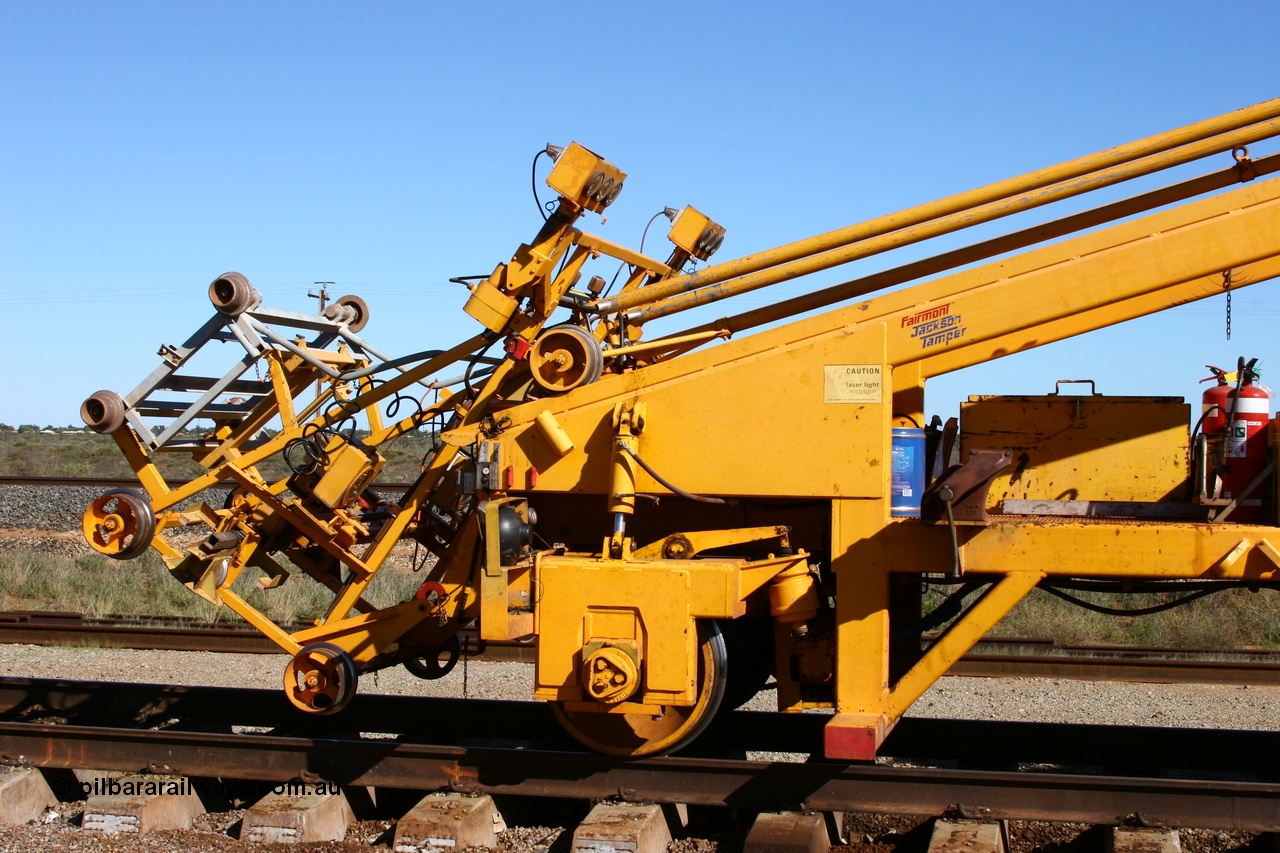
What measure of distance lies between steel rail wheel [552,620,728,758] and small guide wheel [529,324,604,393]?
4.10 feet

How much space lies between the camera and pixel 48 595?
11750 mm

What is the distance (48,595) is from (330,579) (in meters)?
6.97

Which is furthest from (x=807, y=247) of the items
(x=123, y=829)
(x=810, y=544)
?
(x=123, y=829)

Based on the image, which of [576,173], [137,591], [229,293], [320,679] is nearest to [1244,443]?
[576,173]

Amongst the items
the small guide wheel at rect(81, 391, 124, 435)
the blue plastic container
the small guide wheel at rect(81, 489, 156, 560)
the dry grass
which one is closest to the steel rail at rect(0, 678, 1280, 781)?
the small guide wheel at rect(81, 489, 156, 560)

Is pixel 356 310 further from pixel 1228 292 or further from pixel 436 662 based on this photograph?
pixel 1228 292

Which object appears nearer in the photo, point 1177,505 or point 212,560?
point 1177,505

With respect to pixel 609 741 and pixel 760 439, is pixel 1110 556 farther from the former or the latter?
pixel 609 741

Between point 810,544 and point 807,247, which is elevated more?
point 807,247

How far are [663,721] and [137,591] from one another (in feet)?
27.3

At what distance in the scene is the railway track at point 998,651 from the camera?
8.05 metres

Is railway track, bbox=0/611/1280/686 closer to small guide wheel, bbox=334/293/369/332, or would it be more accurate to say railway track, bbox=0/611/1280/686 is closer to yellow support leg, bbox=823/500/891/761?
small guide wheel, bbox=334/293/369/332

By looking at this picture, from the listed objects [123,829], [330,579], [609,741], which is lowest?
[123,829]

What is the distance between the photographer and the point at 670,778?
5.07 metres
